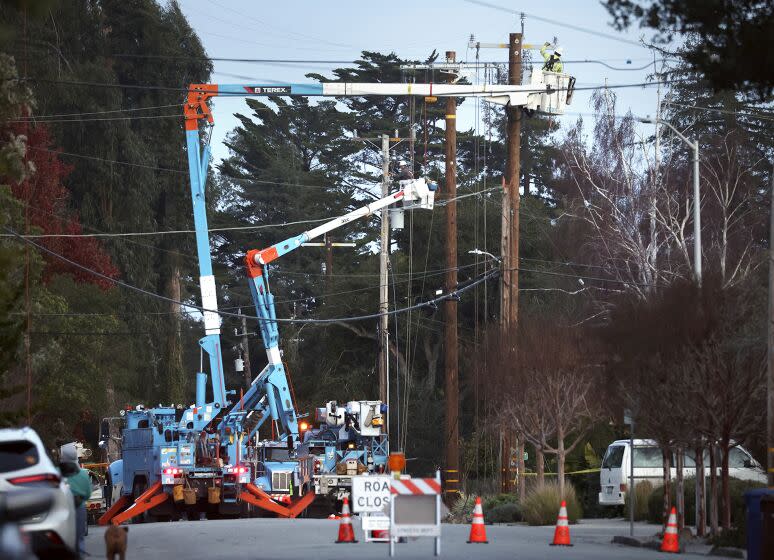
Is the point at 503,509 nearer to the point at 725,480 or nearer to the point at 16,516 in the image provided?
the point at 725,480

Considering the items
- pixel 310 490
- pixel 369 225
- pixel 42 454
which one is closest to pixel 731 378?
pixel 42 454

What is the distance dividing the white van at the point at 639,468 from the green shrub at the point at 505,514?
254cm

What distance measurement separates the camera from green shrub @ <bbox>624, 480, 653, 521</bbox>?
33522 mm

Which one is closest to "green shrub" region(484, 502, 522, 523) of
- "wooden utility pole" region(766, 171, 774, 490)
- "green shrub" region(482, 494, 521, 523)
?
"green shrub" region(482, 494, 521, 523)

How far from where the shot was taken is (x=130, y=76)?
58188 millimetres

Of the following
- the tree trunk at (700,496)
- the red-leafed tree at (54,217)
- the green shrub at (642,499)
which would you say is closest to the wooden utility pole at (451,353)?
the green shrub at (642,499)

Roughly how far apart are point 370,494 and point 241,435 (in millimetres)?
15097

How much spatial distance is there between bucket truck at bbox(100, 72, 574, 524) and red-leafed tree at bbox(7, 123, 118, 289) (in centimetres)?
1100

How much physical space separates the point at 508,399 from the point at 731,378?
521 inches

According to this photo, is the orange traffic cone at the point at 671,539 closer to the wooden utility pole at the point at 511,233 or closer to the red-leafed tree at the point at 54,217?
the wooden utility pole at the point at 511,233

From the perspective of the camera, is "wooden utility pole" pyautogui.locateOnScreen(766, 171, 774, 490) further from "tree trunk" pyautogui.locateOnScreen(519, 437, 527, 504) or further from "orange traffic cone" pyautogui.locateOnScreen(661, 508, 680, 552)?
"tree trunk" pyautogui.locateOnScreen(519, 437, 527, 504)

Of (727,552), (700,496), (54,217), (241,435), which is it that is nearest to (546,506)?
(700,496)

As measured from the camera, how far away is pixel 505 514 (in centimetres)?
3541

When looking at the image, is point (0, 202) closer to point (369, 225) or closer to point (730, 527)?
point (730, 527)
